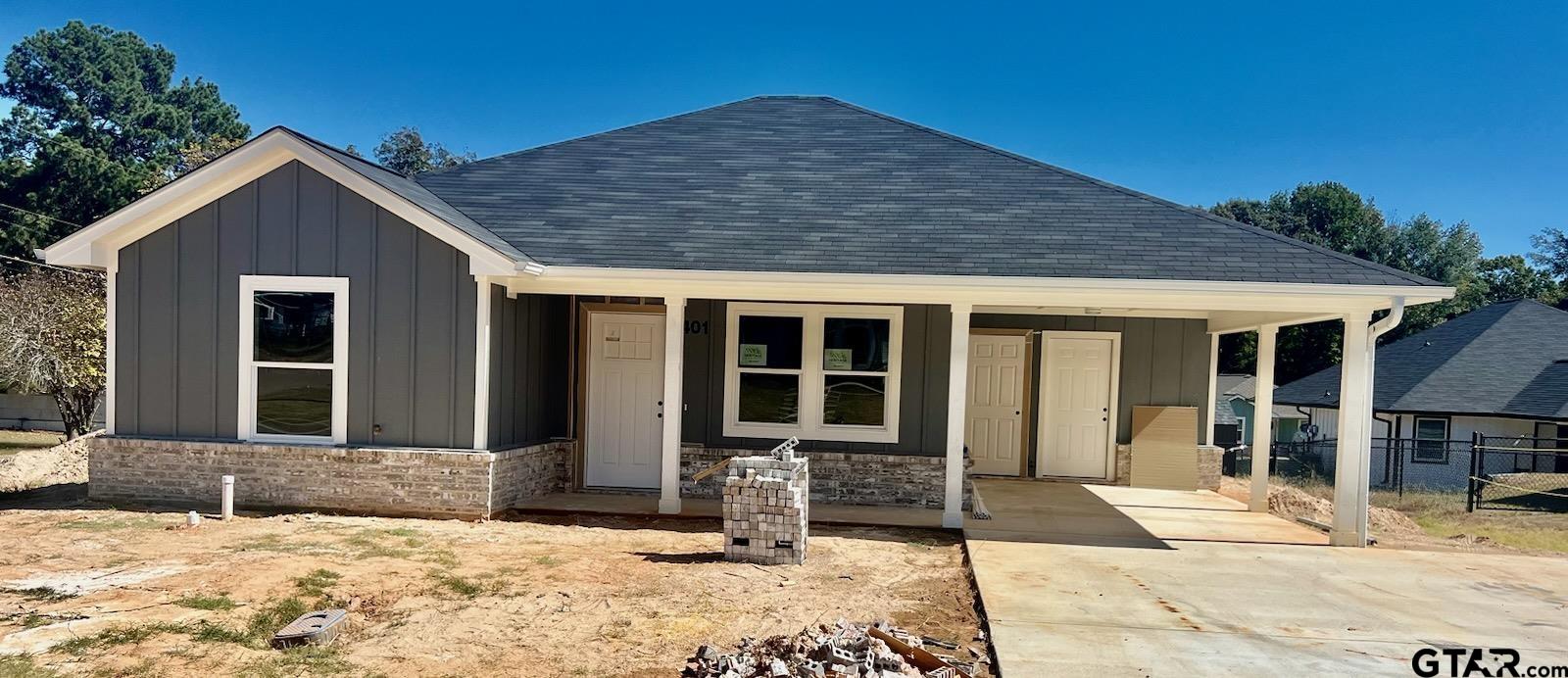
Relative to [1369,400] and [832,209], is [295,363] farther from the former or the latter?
[1369,400]

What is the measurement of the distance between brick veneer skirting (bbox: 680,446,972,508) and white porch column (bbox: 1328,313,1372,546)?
347cm

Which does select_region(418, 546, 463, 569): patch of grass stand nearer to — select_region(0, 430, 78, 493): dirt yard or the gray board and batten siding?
the gray board and batten siding

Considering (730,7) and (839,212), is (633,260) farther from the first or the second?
(730,7)

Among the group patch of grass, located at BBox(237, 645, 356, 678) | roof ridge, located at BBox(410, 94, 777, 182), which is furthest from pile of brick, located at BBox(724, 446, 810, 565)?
roof ridge, located at BBox(410, 94, 777, 182)

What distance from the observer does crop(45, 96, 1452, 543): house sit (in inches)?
301

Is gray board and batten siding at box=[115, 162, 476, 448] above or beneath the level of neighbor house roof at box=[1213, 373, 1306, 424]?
above

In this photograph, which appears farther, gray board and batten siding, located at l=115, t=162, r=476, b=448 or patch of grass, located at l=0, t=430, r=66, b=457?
patch of grass, located at l=0, t=430, r=66, b=457

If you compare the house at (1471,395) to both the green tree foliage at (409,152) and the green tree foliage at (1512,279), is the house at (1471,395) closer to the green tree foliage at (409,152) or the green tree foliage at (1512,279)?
the green tree foliage at (1512,279)

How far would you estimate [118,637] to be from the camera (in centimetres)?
439

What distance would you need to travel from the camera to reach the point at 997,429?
436 inches

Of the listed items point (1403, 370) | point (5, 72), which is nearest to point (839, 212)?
point (1403, 370)

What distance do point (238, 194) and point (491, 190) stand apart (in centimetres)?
272

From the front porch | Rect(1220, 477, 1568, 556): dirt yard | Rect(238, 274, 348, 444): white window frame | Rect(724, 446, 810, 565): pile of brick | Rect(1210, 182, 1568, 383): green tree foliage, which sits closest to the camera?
Rect(724, 446, 810, 565): pile of brick

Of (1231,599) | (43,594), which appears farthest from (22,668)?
(1231,599)
